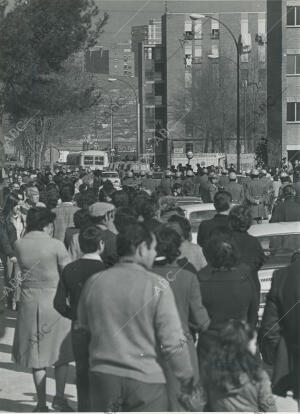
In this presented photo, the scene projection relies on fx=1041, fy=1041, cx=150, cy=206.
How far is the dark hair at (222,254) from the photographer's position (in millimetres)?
6664

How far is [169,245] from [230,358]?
237cm

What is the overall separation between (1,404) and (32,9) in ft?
88.7

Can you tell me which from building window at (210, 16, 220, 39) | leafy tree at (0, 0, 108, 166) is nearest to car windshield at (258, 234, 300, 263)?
leafy tree at (0, 0, 108, 166)

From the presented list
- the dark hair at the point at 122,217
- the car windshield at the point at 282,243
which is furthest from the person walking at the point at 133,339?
the car windshield at the point at 282,243

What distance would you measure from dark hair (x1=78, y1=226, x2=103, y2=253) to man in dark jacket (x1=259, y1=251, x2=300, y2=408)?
4.79 ft

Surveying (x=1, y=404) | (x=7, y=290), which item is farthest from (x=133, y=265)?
(x=7, y=290)

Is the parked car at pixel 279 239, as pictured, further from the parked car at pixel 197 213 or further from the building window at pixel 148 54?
the building window at pixel 148 54

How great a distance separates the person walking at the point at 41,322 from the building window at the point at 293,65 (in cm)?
5584

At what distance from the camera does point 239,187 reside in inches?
792

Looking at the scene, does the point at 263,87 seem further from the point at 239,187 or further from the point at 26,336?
the point at 26,336

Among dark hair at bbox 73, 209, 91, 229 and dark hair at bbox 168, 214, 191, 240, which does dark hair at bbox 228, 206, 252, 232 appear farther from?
dark hair at bbox 73, 209, 91, 229

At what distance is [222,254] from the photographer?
667 centimetres

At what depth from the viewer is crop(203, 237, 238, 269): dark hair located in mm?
6664

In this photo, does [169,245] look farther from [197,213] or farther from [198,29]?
[198,29]
